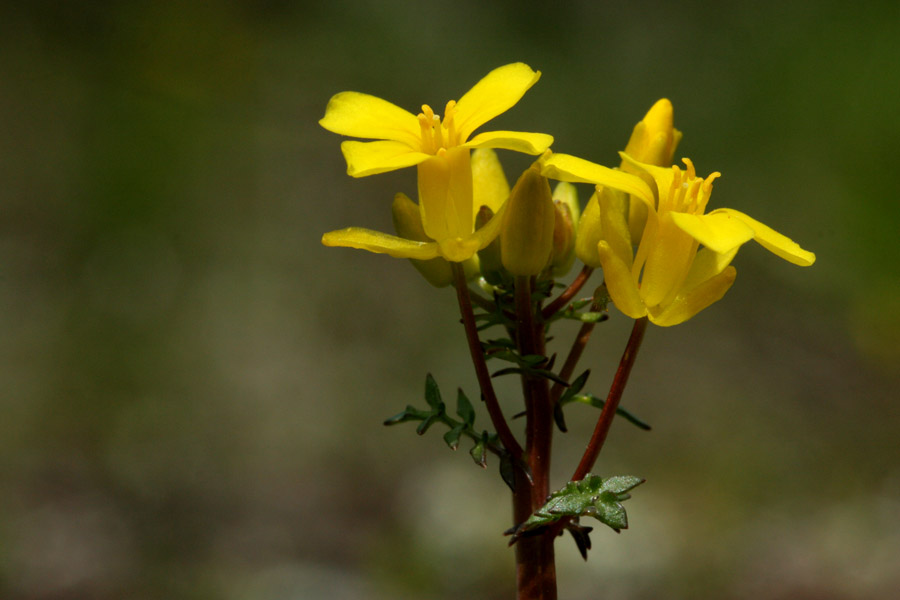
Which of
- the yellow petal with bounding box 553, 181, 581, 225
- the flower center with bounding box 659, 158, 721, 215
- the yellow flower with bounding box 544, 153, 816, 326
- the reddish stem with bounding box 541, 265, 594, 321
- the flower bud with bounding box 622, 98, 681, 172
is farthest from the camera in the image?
the yellow petal with bounding box 553, 181, 581, 225

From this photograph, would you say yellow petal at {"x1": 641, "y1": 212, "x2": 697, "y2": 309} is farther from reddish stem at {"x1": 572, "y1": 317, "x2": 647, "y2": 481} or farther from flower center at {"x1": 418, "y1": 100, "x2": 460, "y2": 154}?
flower center at {"x1": 418, "y1": 100, "x2": 460, "y2": 154}

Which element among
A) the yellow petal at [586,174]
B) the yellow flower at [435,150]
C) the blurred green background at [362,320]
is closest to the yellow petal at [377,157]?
the yellow flower at [435,150]

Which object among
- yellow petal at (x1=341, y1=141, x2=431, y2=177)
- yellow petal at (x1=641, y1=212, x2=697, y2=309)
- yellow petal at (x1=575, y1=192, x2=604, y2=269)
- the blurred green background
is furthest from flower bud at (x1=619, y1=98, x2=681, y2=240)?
the blurred green background

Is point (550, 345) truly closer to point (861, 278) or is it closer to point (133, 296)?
point (861, 278)

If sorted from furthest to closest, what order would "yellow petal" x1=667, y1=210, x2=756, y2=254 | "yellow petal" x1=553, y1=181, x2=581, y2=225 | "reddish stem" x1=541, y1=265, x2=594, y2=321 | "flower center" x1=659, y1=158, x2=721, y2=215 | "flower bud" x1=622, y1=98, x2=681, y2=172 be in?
"yellow petal" x1=553, y1=181, x2=581, y2=225 → "flower bud" x1=622, y1=98, x2=681, y2=172 → "reddish stem" x1=541, y1=265, x2=594, y2=321 → "flower center" x1=659, y1=158, x2=721, y2=215 → "yellow petal" x1=667, y1=210, x2=756, y2=254

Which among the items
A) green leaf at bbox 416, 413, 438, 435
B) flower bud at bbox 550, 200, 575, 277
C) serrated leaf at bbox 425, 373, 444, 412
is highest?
flower bud at bbox 550, 200, 575, 277

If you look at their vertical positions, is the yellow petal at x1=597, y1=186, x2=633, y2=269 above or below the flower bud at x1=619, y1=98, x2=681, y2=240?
below

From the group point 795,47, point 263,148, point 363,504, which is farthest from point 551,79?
point 363,504
